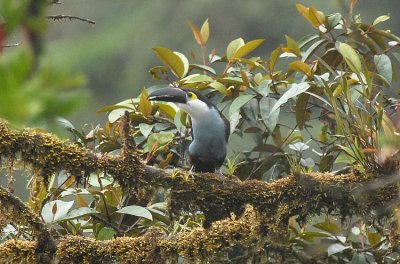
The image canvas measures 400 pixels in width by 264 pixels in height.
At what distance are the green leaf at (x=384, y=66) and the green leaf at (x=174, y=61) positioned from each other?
770 millimetres

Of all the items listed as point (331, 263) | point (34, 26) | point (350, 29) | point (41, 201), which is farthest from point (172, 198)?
point (34, 26)

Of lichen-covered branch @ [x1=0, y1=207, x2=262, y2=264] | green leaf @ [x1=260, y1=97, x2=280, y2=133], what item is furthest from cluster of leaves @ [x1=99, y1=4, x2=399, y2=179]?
lichen-covered branch @ [x1=0, y1=207, x2=262, y2=264]

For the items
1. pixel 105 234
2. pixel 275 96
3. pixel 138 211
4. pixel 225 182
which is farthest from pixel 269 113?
pixel 105 234

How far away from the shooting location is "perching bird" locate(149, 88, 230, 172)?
2.77 metres

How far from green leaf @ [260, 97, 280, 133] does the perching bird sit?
1.01ft

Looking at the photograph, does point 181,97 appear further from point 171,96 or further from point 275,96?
point 275,96

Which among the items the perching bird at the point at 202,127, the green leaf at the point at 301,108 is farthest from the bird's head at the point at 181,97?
the green leaf at the point at 301,108

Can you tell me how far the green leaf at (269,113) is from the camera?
253cm

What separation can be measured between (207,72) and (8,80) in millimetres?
2578

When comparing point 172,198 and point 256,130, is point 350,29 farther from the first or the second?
point 172,198

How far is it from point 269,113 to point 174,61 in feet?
1.69

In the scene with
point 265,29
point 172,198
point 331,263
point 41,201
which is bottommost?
point 265,29

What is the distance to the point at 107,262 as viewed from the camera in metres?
2.30

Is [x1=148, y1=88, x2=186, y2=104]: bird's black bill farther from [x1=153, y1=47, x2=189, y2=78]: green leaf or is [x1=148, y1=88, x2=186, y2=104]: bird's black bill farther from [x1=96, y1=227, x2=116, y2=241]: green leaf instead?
[x1=96, y1=227, x2=116, y2=241]: green leaf
